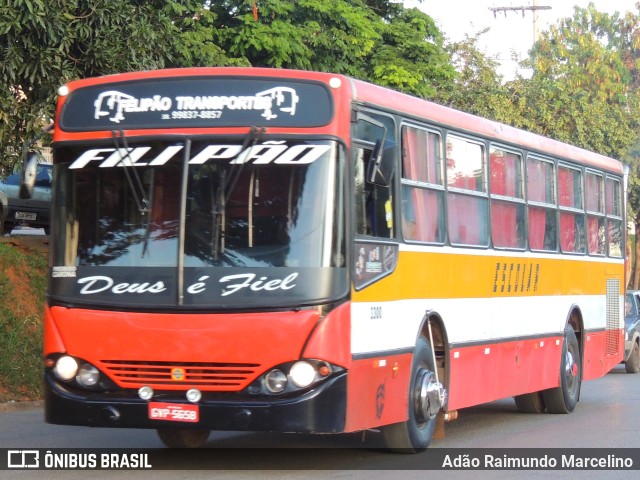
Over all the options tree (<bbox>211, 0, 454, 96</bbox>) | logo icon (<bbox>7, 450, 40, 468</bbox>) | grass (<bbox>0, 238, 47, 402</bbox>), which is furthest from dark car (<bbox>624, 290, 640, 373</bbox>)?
logo icon (<bbox>7, 450, 40, 468</bbox>)

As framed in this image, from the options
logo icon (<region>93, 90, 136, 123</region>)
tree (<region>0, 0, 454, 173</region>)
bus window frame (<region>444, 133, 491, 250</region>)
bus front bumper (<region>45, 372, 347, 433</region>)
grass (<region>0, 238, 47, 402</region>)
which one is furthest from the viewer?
tree (<region>0, 0, 454, 173</region>)

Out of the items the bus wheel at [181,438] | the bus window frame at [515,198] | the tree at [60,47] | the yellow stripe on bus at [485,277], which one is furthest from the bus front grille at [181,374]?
the tree at [60,47]

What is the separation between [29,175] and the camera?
1048 centimetres

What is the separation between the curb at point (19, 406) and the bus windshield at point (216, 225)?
6003 mm

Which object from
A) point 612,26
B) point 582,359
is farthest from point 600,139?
point 582,359

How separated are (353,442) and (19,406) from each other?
205 inches

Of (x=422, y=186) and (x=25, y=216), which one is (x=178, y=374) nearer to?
(x=422, y=186)

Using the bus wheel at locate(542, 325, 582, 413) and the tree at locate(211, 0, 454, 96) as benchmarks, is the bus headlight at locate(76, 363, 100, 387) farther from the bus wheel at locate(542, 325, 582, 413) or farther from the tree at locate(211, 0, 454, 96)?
the tree at locate(211, 0, 454, 96)

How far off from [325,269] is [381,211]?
1154 millimetres

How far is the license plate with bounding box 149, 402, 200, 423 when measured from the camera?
9430mm

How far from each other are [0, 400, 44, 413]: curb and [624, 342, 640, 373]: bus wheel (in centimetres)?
1262

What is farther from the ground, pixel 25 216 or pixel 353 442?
pixel 25 216

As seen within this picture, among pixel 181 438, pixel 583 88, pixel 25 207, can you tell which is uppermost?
pixel 583 88

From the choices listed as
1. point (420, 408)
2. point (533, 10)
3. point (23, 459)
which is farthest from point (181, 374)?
point (533, 10)
